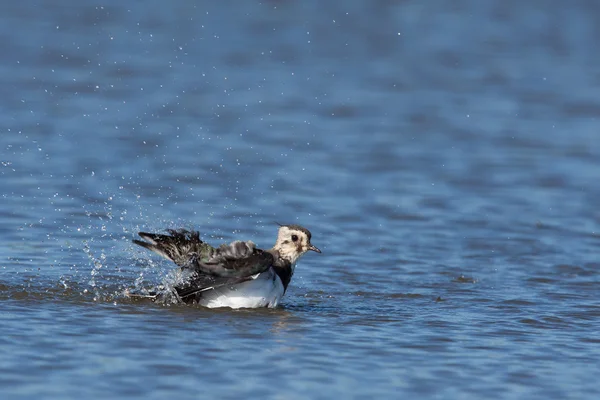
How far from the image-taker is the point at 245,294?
1108 cm

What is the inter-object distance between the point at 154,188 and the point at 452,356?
7.02 m

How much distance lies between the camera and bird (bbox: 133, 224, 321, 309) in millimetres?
10781

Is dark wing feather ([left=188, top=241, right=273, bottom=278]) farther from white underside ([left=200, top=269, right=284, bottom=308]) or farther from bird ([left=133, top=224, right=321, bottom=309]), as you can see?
white underside ([left=200, top=269, right=284, bottom=308])

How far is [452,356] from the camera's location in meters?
9.77

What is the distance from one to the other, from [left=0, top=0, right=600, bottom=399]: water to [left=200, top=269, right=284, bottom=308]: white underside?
0.17 m

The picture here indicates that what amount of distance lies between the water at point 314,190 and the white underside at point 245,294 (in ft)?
0.57

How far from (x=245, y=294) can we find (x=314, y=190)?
A: 5.55 m

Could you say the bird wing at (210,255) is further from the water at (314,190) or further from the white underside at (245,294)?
the water at (314,190)

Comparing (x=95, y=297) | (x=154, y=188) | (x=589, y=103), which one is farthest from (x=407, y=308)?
(x=589, y=103)

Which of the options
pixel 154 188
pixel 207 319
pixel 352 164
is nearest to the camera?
pixel 207 319

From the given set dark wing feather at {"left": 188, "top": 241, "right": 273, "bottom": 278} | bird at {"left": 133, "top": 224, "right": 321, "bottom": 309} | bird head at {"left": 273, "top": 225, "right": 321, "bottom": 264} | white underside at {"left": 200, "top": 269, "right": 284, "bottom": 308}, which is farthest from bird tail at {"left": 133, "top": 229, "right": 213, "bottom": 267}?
bird head at {"left": 273, "top": 225, "right": 321, "bottom": 264}

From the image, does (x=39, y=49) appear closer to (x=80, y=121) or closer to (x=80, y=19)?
(x=80, y=19)

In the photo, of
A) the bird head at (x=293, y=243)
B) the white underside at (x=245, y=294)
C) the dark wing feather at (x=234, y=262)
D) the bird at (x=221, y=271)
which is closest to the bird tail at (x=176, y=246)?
the bird at (x=221, y=271)

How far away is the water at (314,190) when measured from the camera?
9445mm
